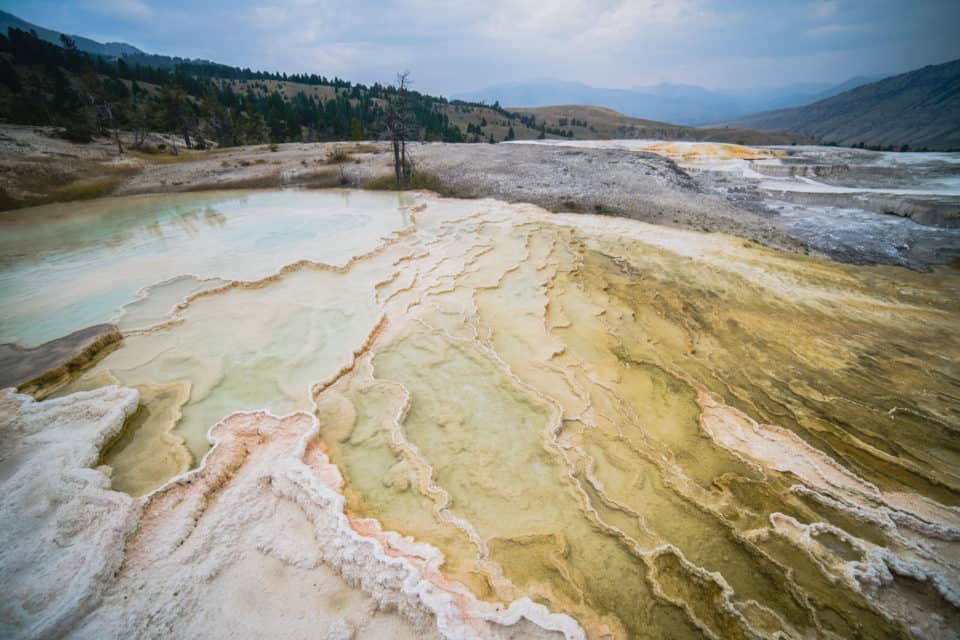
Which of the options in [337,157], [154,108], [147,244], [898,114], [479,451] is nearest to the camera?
[479,451]

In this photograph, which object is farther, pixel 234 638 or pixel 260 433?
pixel 260 433

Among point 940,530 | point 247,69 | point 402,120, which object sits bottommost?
point 940,530

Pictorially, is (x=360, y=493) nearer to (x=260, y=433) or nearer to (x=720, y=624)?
(x=260, y=433)

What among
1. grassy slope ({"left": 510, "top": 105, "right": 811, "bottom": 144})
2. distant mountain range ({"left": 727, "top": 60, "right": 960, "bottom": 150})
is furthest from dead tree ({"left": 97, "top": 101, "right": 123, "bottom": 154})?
distant mountain range ({"left": 727, "top": 60, "right": 960, "bottom": 150})

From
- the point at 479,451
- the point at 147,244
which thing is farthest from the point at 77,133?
the point at 479,451

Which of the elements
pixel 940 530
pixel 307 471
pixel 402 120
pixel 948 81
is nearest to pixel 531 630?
pixel 307 471

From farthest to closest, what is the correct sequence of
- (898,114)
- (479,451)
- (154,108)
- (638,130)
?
(898,114) → (638,130) → (154,108) → (479,451)

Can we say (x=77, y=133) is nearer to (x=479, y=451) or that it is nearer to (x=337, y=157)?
(x=337, y=157)

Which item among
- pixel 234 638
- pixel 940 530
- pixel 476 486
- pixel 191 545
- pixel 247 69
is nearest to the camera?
pixel 234 638
